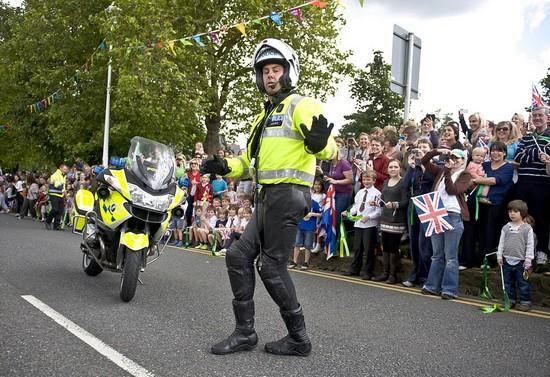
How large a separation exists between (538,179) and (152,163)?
16.4 feet

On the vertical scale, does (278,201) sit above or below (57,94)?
below

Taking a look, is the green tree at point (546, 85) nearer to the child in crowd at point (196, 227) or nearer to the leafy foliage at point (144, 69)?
the leafy foliage at point (144, 69)

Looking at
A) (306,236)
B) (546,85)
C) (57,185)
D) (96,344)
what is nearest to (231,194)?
(306,236)

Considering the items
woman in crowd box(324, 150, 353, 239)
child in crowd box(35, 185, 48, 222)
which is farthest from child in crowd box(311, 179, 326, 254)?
child in crowd box(35, 185, 48, 222)

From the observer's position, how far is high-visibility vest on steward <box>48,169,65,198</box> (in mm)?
16203

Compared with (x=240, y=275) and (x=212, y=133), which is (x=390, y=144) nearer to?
(x=240, y=275)

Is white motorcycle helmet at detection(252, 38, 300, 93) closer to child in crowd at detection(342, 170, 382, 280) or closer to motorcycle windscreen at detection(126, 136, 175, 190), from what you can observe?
motorcycle windscreen at detection(126, 136, 175, 190)

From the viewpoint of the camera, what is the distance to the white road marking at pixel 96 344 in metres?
3.61

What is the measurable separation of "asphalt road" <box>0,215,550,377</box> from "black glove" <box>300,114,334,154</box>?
1.52m

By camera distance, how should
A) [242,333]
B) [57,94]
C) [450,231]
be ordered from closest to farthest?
[242,333], [450,231], [57,94]

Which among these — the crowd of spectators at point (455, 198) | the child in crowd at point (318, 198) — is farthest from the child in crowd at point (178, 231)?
the crowd of spectators at point (455, 198)

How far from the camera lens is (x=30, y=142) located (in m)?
26.6

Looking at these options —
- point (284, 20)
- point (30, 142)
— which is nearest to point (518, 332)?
point (284, 20)

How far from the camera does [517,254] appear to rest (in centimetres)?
641
